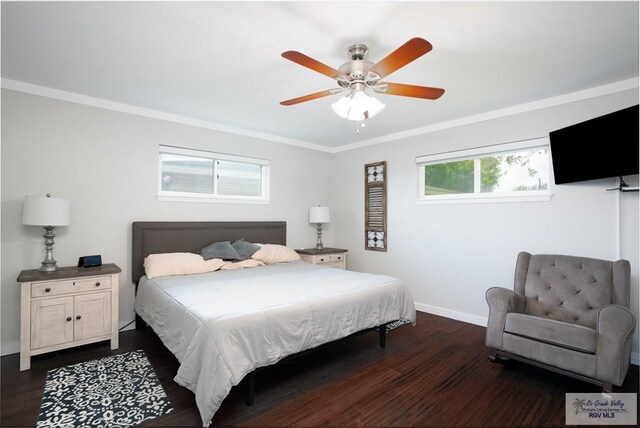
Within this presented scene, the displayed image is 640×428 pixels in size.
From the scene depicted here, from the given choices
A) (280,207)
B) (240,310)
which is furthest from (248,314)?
(280,207)

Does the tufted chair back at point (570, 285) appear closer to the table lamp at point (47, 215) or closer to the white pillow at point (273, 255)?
the white pillow at point (273, 255)

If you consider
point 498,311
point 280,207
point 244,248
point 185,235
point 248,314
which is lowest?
point 498,311

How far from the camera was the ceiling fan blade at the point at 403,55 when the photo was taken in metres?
1.62

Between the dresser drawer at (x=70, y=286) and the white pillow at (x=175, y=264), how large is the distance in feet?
1.34

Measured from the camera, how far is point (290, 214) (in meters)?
5.04

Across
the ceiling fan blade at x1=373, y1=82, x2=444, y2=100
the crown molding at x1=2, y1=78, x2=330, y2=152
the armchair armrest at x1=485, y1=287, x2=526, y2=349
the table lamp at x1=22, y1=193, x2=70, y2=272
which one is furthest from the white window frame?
the table lamp at x1=22, y1=193, x2=70, y2=272

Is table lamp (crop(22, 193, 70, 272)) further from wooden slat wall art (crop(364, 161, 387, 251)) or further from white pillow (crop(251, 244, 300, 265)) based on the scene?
wooden slat wall art (crop(364, 161, 387, 251))

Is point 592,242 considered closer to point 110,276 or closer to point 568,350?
point 568,350

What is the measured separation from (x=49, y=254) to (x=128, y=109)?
1.69 metres

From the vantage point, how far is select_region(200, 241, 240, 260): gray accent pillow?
12.2ft

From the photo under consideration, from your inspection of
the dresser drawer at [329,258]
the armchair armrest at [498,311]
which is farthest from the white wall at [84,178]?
the armchair armrest at [498,311]

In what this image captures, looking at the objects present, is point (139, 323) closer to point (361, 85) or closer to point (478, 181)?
point (361, 85)

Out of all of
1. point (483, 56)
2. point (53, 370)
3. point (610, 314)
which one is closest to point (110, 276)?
point (53, 370)

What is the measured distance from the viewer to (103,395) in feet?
7.30
